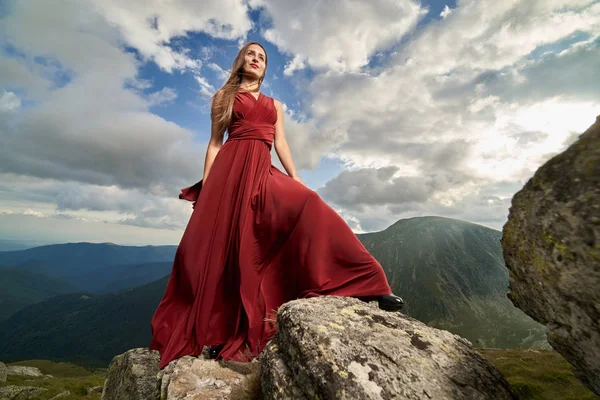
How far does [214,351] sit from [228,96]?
4535mm

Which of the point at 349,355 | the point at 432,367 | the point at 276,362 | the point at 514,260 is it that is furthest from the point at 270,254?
the point at 514,260

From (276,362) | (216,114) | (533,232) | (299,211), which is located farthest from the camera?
(216,114)

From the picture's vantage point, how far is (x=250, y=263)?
181 inches

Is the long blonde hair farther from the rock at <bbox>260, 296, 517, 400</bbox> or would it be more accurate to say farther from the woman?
the rock at <bbox>260, 296, 517, 400</bbox>

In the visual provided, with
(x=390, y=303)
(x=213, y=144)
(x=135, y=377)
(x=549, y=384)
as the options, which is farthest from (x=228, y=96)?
(x=549, y=384)

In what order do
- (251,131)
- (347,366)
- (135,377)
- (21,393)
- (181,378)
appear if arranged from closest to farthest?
(347,366), (181,378), (135,377), (251,131), (21,393)

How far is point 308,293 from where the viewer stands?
4.09 metres

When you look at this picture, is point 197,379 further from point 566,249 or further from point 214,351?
point 566,249

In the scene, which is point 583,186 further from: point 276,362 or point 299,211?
point 299,211

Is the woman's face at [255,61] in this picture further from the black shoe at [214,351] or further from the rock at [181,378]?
the rock at [181,378]

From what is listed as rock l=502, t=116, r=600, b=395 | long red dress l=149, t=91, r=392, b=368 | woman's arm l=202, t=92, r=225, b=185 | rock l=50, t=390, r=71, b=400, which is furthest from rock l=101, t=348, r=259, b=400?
rock l=50, t=390, r=71, b=400

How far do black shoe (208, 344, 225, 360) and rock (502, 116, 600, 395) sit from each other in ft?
12.2

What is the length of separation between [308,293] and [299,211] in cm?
124

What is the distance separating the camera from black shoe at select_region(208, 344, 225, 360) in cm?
409
